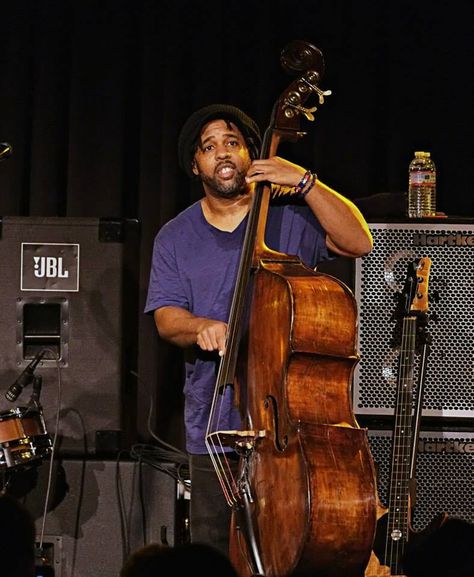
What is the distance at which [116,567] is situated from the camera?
11.9 feet

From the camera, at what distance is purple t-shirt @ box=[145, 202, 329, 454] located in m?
3.27

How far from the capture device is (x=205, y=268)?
3328 mm

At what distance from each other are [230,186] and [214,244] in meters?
0.19

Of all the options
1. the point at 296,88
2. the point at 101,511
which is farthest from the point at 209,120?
the point at 101,511

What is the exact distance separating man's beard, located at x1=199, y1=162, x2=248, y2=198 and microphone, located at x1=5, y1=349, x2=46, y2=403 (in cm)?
86

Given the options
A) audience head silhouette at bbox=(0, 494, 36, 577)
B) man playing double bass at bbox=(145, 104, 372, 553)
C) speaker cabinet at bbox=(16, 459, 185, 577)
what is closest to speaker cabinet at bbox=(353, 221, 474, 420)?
man playing double bass at bbox=(145, 104, 372, 553)

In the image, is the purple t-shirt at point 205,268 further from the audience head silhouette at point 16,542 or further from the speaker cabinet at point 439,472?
the audience head silhouette at point 16,542

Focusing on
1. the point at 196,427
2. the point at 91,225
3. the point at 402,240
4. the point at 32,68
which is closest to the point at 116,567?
the point at 196,427

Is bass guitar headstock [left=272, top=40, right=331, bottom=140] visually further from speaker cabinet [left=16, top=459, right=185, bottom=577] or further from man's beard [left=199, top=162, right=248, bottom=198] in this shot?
speaker cabinet [left=16, top=459, right=185, bottom=577]

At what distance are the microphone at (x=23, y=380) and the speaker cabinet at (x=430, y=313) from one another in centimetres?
108

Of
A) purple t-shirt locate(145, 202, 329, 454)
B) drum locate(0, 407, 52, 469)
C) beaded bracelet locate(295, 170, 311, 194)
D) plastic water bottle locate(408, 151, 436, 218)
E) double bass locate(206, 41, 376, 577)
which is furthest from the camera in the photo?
plastic water bottle locate(408, 151, 436, 218)

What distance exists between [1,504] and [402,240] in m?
2.03

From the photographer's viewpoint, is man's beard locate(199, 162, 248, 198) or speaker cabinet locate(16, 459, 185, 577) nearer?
man's beard locate(199, 162, 248, 198)

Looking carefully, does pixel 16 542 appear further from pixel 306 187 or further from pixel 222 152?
pixel 222 152
